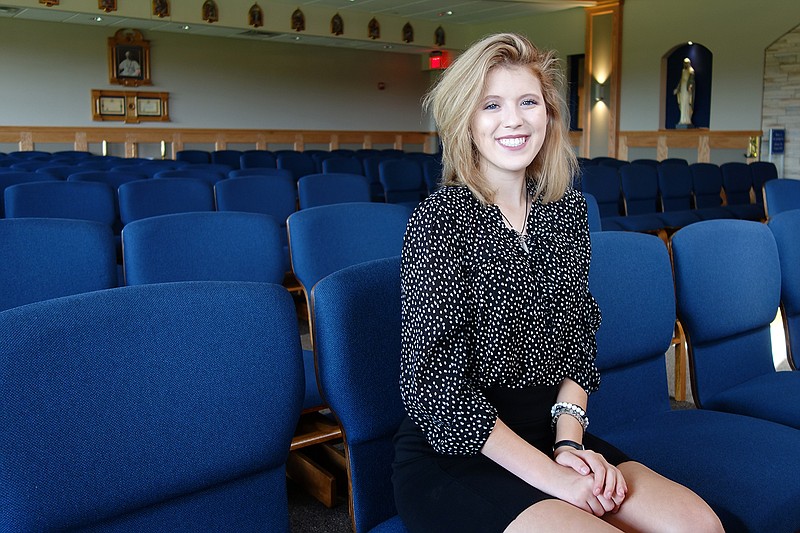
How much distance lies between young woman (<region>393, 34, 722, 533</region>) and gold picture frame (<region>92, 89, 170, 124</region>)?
1577 centimetres

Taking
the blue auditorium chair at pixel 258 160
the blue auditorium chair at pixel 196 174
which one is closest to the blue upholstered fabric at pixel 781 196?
the blue auditorium chair at pixel 196 174

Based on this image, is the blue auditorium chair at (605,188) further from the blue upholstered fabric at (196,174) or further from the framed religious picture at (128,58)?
the framed religious picture at (128,58)

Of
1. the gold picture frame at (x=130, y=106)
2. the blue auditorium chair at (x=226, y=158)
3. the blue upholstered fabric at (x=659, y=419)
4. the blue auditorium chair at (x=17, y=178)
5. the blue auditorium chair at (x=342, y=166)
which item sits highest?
the gold picture frame at (x=130, y=106)

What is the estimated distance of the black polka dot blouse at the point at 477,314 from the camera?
5.38 ft

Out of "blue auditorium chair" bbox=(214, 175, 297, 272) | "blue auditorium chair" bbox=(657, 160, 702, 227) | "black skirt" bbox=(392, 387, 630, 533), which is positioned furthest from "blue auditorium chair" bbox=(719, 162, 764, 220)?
"black skirt" bbox=(392, 387, 630, 533)

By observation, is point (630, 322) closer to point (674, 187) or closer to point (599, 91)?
point (674, 187)

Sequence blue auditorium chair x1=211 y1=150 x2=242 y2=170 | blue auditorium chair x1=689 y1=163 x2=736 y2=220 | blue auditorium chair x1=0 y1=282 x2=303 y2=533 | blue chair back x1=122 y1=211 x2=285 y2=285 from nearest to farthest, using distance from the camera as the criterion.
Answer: blue auditorium chair x1=0 y1=282 x2=303 y2=533
blue chair back x1=122 y1=211 x2=285 y2=285
blue auditorium chair x1=689 y1=163 x2=736 y2=220
blue auditorium chair x1=211 y1=150 x2=242 y2=170

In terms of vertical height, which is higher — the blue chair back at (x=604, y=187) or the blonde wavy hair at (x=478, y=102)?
the blonde wavy hair at (x=478, y=102)

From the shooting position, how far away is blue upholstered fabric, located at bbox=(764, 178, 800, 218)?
6.19m

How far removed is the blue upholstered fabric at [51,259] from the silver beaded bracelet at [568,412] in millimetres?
1678

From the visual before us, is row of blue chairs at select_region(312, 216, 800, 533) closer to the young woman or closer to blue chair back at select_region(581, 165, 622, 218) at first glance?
the young woman

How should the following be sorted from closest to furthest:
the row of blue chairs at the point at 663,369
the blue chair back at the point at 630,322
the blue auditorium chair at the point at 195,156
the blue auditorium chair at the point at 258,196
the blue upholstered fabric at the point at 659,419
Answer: the row of blue chairs at the point at 663,369, the blue upholstered fabric at the point at 659,419, the blue chair back at the point at 630,322, the blue auditorium chair at the point at 258,196, the blue auditorium chair at the point at 195,156

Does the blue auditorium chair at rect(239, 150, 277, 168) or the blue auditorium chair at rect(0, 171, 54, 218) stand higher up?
the blue auditorium chair at rect(239, 150, 277, 168)

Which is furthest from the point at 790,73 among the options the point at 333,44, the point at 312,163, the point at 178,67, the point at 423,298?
the point at 423,298
